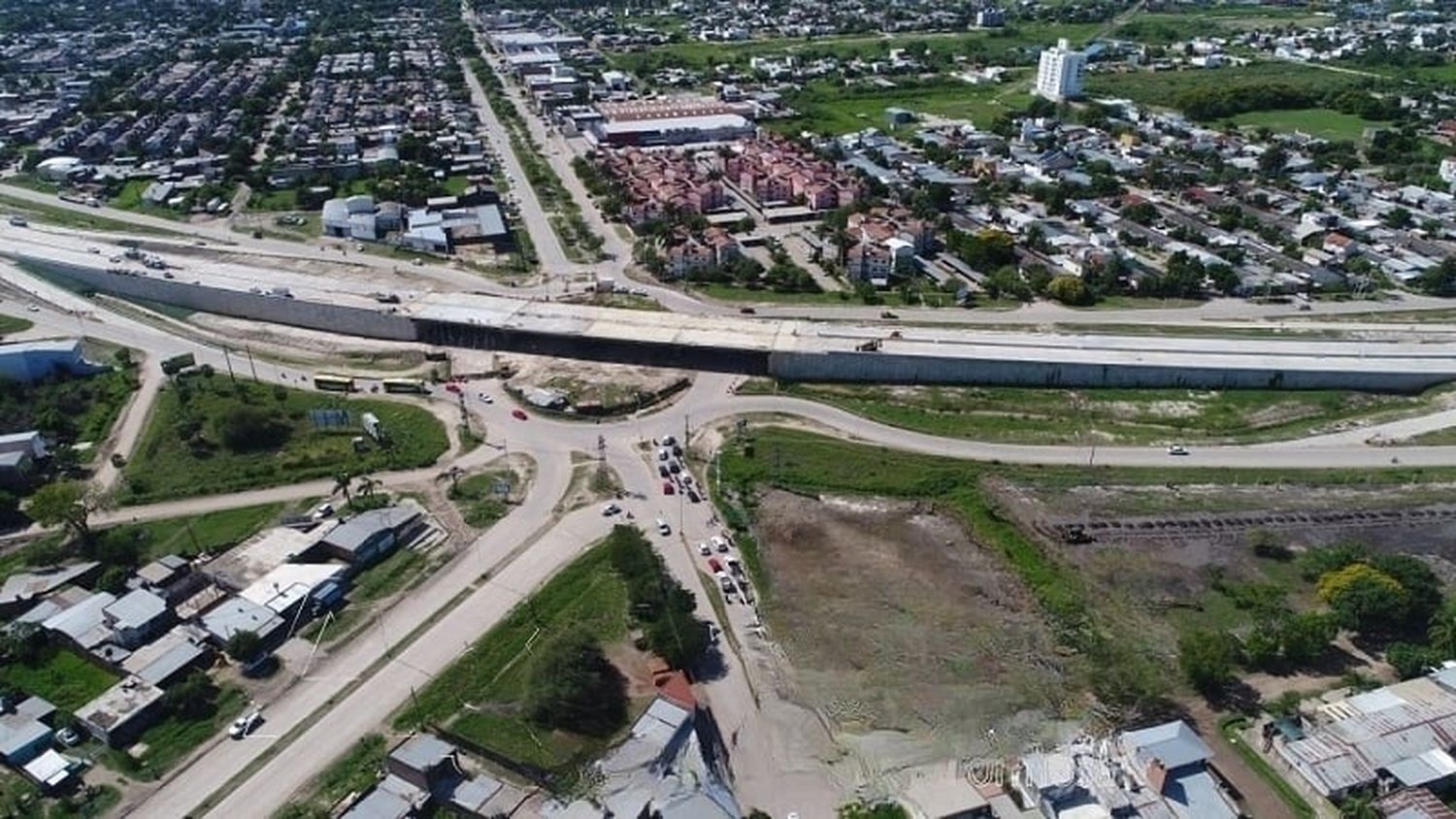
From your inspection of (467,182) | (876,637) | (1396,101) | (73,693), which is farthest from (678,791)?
(1396,101)

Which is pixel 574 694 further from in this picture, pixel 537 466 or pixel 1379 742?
pixel 1379 742

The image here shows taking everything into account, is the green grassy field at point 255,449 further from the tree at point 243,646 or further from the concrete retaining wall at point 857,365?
the tree at point 243,646

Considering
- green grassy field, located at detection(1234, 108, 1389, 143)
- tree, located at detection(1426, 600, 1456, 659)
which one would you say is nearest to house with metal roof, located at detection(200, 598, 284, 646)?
tree, located at detection(1426, 600, 1456, 659)

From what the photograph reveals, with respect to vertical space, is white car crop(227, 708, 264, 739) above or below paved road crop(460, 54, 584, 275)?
below

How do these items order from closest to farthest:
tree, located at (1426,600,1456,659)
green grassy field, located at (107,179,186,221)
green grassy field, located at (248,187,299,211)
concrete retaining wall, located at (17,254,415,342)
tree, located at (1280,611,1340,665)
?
tree, located at (1280,611,1340,665) < tree, located at (1426,600,1456,659) < concrete retaining wall, located at (17,254,415,342) < green grassy field, located at (107,179,186,221) < green grassy field, located at (248,187,299,211)

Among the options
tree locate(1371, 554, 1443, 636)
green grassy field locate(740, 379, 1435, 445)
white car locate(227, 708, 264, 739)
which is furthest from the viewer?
green grassy field locate(740, 379, 1435, 445)

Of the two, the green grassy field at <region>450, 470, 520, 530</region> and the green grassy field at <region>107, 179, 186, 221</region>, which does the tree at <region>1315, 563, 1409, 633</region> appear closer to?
the green grassy field at <region>450, 470, 520, 530</region>

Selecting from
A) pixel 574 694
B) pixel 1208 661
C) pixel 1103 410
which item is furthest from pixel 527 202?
pixel 1208 661
